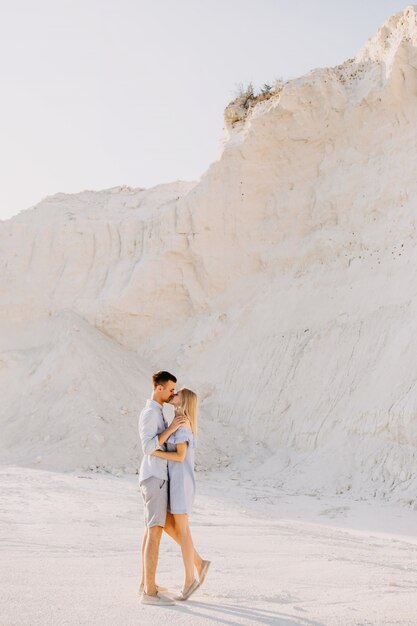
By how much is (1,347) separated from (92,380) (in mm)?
4200

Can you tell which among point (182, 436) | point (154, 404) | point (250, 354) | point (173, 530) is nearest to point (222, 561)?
point (173, 530)

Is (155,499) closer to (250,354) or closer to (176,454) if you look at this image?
(176,454)

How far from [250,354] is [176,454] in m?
11.4

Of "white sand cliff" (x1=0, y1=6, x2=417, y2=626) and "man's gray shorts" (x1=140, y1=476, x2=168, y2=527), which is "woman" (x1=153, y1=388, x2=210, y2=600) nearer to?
"man's gray shorts" (x1=140, y1=476, x2=168, y2=527)

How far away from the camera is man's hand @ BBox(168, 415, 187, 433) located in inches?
178

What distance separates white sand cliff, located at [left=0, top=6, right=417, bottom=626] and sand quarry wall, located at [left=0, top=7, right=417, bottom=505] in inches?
2.1

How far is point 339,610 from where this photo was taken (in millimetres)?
4082

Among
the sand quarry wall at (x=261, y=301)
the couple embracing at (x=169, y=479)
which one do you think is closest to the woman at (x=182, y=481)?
the couple embracing at (x=169, y=479)

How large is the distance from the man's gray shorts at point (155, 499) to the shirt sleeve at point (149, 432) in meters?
0.20

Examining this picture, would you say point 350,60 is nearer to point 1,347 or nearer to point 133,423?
point 133,423

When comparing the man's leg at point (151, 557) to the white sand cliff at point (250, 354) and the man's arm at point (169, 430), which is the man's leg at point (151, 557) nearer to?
the white sand cliff at point (250, 354)

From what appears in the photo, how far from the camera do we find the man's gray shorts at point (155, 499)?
450 cm

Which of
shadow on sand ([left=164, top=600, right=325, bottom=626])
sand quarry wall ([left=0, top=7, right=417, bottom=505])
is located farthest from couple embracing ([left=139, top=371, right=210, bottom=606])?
sand quarry wall ([left=0, top=7, right=417, bottom=505])

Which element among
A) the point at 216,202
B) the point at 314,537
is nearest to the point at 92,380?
the point at 216,202
